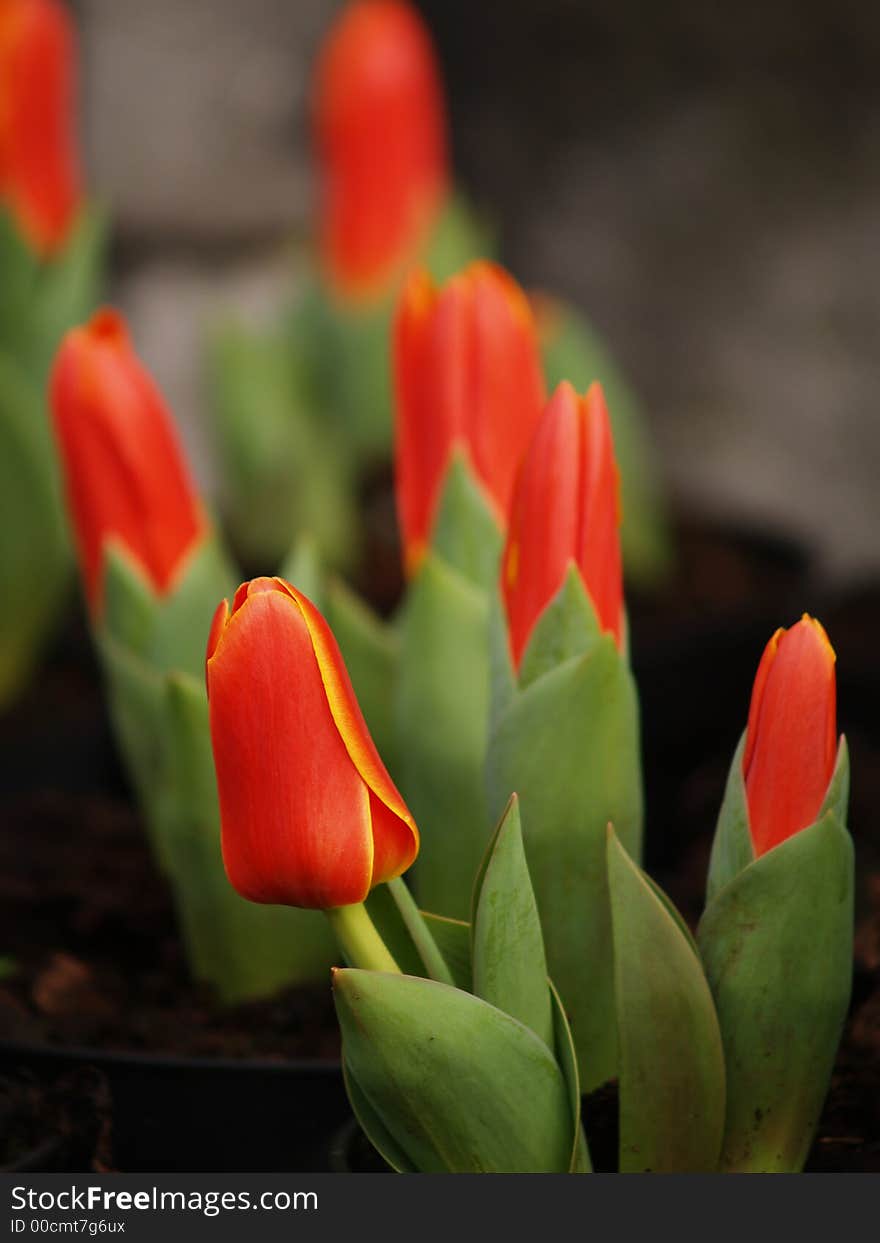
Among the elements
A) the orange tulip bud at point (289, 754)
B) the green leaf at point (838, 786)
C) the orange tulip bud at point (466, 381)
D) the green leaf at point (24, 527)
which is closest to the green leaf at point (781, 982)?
the green leaf at point (838, 786)

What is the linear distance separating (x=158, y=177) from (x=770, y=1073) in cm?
124

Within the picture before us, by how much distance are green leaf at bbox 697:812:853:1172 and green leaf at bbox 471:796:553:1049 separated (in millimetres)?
56

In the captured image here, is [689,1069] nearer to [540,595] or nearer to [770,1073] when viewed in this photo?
[770,1073]

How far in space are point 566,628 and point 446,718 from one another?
13 centimetres

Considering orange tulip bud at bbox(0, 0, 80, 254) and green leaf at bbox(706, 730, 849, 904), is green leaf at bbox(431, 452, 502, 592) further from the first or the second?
orange tulip bud at bbox(0, 0, 80, 254)

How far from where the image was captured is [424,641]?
24.6 inches

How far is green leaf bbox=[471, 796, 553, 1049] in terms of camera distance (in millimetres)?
452

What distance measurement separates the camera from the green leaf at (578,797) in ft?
1.68

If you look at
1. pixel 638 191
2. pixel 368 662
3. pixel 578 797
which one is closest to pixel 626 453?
pixel 638 191

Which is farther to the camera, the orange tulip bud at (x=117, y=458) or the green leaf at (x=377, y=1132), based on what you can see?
the orange tulip bud at (x=117, y=458)

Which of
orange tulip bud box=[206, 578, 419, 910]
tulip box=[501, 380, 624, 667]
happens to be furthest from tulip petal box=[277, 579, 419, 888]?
tulip box=[501, 380, 624, 667]

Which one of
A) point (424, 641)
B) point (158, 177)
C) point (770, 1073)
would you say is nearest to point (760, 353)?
point (158, 177)

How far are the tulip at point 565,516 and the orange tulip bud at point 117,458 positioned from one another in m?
0.20

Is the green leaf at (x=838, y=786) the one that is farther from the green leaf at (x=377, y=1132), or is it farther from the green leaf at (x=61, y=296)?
the green leaf at (x=61, y=296)
